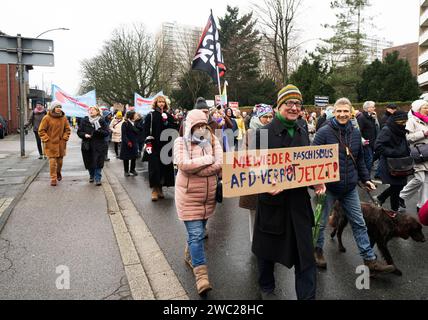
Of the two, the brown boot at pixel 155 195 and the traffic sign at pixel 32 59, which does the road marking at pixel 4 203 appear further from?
the traffic sign at pixel 32 59

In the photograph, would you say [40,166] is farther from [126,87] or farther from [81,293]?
[126,87]

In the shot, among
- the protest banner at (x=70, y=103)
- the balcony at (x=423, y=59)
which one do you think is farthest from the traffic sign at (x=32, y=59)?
the balcony at (x=423, y=59)

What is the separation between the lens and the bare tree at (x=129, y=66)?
47.2m

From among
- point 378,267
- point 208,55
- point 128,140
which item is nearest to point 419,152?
point 378,267

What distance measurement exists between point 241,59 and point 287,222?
44.6 metres

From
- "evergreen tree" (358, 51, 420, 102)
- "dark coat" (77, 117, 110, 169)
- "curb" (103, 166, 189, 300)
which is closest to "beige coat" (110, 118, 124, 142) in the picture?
"dark coat" (77, 117, 110, 169)

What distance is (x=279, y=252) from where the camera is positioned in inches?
120

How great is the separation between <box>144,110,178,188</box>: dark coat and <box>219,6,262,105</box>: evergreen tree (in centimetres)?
3820

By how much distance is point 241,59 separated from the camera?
45.6m

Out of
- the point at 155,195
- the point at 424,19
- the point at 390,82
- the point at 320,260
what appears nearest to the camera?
the point at 320,260

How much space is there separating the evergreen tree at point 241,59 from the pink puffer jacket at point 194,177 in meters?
41.7

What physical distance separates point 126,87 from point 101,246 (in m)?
45.3

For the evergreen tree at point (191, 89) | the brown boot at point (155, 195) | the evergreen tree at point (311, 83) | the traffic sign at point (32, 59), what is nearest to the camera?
the brown boot at point (155, 195)

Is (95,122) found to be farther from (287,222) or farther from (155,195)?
(287,222)
